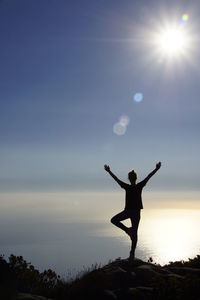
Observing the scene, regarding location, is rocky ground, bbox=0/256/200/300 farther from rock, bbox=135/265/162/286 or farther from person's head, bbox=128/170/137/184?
person's head, bbox=128/170/137/184

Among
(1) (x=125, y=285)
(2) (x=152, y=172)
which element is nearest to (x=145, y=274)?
(1) (x=125, y=285)

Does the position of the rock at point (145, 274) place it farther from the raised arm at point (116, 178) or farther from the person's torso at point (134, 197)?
the raised arm at point (116, 178)

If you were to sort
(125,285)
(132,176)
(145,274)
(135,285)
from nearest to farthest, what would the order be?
1. (125,285)
2. (135,285)
3. (145,274)
4. (132,176)

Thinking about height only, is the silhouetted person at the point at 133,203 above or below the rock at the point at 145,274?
above

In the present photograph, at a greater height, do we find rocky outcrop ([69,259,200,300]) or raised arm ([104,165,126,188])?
raised arm ([104,165,126,188])

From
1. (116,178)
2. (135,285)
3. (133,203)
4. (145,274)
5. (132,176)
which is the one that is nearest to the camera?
(135,285)

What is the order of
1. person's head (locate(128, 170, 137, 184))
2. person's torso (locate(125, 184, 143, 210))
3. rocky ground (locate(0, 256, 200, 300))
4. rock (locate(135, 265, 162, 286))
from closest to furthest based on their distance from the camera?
1. rocky ground (locate(0, 256, 200, 300))
2. rock (locate(135, 265, 162, 286))
3. person's torso (locate(125, 184, 143, 210))
4. person's head (locate(128, 170, 137, 184))

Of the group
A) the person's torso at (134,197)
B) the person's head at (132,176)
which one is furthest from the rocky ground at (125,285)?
the person's head at (132,176)

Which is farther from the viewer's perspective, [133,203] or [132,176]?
[132,176]

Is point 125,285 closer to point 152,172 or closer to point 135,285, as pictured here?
point 135,285

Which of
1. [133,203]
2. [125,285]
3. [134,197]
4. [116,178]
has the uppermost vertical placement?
[116,178]

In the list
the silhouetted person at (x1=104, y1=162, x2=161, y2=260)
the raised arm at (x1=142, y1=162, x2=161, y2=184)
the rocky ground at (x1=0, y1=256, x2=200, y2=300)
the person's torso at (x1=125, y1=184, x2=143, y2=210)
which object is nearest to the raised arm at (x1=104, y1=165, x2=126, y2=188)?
the silhouetted person at (x1=104, y1=162, x2=161, y2=260)

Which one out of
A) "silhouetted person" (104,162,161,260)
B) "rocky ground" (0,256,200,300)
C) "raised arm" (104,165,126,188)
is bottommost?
"rocky ground" (0,256,200,300)

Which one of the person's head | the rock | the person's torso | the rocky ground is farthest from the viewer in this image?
the person's head
